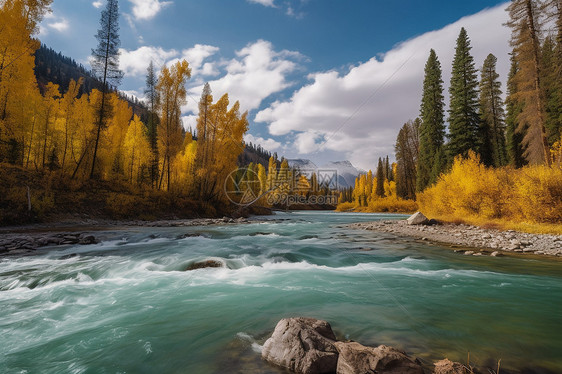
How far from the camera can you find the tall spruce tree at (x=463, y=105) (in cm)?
3006

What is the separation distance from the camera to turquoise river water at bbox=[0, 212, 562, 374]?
3373 millimetres

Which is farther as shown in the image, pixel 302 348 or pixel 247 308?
pixel 247 308

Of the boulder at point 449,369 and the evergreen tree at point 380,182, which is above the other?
the evergreen tree at point 380,182

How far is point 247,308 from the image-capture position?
5.05 metres

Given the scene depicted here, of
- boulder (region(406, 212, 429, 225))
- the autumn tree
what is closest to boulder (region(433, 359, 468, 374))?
boulder (region(406, 212, 429, 225))

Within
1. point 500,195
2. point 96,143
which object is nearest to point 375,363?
point 500,195

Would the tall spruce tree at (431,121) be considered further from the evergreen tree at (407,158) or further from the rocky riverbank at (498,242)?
the rocky riverbank at (498,242)

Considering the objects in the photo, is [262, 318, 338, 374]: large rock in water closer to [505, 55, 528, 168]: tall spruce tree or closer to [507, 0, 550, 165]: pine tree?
[507, 0, 550, 165]: pine tree

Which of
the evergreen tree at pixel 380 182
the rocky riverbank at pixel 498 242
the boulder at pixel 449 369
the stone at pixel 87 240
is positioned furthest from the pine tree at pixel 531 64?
the evergreen tree at pixel 380 182

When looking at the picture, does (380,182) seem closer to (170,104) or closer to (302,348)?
(170,104)

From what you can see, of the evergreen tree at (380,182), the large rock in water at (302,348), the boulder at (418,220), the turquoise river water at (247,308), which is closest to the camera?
the large rock in water at (302,348)

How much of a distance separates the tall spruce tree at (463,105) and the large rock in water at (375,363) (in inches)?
1316

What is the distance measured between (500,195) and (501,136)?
27047 millimetres

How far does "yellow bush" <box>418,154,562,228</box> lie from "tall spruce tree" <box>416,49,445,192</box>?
14842 mm
